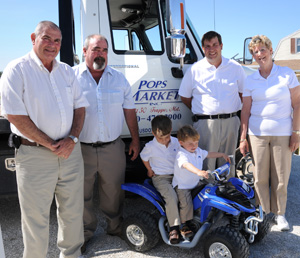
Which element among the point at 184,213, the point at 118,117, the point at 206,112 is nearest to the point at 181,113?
the point at 206,112

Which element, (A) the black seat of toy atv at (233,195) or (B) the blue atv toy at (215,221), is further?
(A) the black seat of toy atv at (233,195)

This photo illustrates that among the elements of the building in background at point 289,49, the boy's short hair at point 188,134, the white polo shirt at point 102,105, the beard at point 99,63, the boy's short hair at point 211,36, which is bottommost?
the boy's short hair at point 188,134

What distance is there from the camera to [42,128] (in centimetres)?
225

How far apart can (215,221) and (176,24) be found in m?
1.76

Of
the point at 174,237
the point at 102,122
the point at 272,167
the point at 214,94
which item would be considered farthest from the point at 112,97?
the point at 272,167

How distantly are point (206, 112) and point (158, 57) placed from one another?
0.84 meters

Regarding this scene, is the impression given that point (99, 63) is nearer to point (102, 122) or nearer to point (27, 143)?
point (102, 122)

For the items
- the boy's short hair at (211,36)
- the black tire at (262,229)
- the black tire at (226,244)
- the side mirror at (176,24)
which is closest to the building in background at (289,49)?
the boy's short hair at (211,36)

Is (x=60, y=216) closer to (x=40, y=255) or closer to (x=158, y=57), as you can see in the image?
(x=40, y=255)

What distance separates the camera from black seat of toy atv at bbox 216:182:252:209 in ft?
8.52

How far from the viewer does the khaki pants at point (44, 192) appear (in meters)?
2.25

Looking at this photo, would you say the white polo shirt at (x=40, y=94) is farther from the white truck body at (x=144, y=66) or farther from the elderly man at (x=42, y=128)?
the white truck body at (x=144, y=66)

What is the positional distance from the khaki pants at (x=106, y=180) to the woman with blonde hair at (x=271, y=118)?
4.18 feet

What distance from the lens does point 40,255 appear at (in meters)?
2.36
